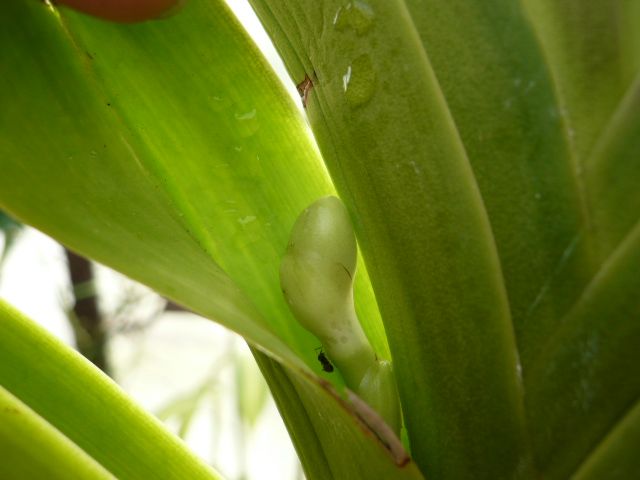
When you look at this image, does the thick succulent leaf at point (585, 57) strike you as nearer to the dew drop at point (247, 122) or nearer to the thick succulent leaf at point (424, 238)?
the thick succulent leaf at point (424, 238)

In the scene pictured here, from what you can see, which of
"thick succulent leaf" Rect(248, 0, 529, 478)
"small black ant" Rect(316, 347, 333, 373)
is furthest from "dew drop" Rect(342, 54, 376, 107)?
"small black ant" Rect(316, 347, 333, 373)

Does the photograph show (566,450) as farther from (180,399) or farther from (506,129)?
(180,399)

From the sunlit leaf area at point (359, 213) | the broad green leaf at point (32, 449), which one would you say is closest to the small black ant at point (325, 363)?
the sunlit leaf area at point (359, 213)

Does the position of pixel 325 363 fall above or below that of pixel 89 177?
below

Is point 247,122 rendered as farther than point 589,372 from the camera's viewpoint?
Yes

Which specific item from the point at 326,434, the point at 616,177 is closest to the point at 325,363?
the point at 326,434

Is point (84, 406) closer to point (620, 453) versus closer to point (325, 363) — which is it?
point (325, 363)

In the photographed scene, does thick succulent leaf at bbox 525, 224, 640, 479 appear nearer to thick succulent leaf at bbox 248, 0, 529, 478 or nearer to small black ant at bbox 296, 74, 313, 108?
thick succulent leaf at bbox 248, 0, 529, 478
